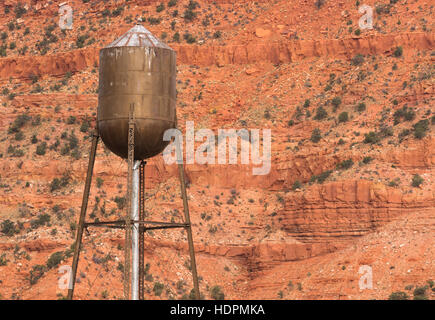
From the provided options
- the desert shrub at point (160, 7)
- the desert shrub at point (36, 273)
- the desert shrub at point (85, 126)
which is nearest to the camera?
the desert shrub at point (36, 273)

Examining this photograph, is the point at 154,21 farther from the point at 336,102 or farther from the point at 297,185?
the point at 297,185

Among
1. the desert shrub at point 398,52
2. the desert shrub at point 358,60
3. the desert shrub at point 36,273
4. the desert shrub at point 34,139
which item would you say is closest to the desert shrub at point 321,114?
the desert shrub at point 358,60

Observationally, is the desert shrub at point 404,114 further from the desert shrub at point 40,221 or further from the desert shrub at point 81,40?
the desert shrub at point 81,40

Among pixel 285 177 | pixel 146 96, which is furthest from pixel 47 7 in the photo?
pixel 146 96

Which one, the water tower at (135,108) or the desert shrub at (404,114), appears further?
the desert shrub at (404,114)

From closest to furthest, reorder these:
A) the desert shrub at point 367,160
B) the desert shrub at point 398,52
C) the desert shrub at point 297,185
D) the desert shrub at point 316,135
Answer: the desert shrub at point 367,160, the desert shrub at point 297,185, the desert shrub at point 316,135, the desert shrub at point 398,52

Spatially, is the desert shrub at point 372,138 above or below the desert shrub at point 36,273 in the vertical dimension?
above

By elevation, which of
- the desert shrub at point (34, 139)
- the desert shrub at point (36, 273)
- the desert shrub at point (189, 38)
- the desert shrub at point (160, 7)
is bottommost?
the desert shrub at point (36, 273)

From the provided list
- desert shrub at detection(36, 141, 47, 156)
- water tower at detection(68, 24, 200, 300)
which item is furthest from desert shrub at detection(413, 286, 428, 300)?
desert shrub at detection(36, 141, 47, 156)
